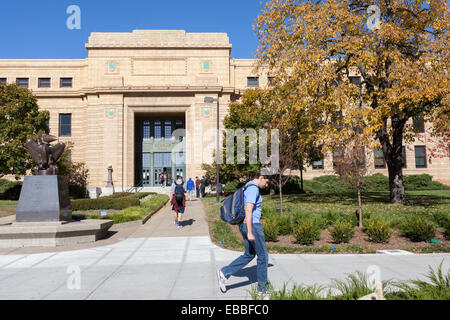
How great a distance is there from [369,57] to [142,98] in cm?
2875

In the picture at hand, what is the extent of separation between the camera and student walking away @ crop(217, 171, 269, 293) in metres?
5.07

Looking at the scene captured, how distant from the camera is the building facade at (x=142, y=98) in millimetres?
38062

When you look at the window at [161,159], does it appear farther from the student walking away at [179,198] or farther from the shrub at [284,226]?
the shrub at [284,226]

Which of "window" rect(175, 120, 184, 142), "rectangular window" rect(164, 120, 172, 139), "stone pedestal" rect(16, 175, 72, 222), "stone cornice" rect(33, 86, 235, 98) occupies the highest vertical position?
"stone cornice" rect(33, 86, 235, 98)

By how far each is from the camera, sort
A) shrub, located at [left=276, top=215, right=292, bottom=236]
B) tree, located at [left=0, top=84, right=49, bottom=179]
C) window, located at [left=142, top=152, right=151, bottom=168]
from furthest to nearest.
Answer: window, located at [left=142, top=152, right=151, bottom=168], tree, located at [left=0, top=84, right=49, bottom=179], shrub, located at [left=276, top=215, right=292, bottom=236]

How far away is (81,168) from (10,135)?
33.1ft

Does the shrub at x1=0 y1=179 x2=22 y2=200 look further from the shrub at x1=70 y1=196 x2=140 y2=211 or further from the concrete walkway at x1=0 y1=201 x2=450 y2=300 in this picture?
the concrete walkway at x1=0 y1=201 x2=450 y2=300

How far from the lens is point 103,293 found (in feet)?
16.9

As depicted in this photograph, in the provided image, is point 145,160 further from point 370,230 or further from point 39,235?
point 370,230

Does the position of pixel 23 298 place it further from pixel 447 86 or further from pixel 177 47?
pixel 177 47

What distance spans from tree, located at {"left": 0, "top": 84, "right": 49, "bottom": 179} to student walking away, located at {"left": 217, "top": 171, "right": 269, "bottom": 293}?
91.6 feet

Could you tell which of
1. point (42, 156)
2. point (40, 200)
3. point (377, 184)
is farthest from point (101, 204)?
point (377, 184)

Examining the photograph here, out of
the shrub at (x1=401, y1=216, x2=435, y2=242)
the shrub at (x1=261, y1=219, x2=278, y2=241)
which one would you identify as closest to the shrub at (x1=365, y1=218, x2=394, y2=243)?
the shrub at (x1=401, y1=216, x2=435, y2=242)
